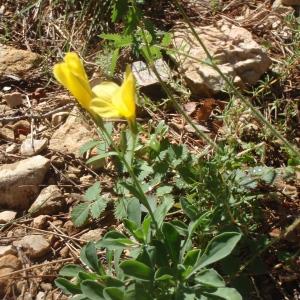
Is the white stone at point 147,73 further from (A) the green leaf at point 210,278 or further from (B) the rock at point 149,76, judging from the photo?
(A) the green leaf at point 210,278

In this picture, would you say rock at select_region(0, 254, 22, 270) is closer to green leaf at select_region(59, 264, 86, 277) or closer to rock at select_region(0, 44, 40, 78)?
green leaf at select_region(59, 264, 86, 277)

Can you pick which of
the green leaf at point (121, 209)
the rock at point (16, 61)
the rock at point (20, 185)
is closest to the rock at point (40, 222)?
the rock at point (20, 185)

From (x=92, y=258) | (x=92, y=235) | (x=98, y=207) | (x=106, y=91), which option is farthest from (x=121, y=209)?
(x=106, y=91)

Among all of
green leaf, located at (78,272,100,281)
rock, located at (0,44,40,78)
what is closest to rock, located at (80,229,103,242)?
green leaf, located at (78,272,100,281)

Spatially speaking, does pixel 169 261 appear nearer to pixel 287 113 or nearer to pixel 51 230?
pixel 51 230

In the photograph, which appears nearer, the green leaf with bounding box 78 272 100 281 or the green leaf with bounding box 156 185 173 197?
the green leaf with bounding box 78 272 100 281
